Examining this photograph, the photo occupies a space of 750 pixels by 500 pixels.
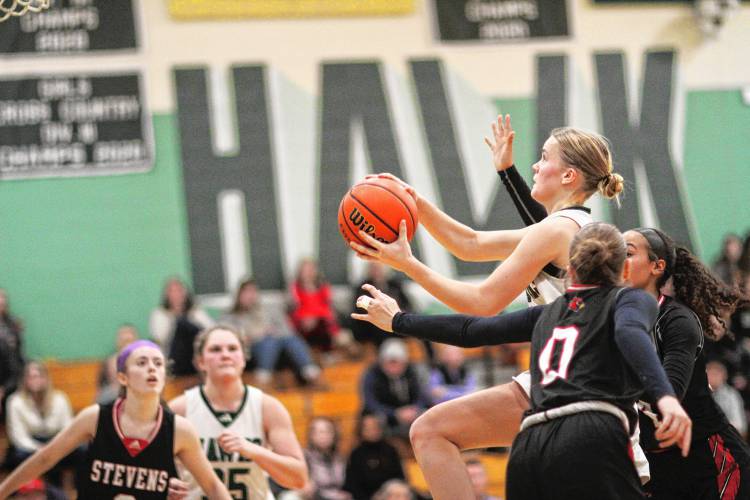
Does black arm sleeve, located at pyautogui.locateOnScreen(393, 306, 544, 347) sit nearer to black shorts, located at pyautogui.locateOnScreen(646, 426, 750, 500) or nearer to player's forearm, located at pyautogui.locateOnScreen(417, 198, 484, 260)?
player's forearm, located at pyautogui.locateOnScreen(417, 198, 484, 260)

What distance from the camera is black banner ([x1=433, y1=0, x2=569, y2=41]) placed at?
15000mm

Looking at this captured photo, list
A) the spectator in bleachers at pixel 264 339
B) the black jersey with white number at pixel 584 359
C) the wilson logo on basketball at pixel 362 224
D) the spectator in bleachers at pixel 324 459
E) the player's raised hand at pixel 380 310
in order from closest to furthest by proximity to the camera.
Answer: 1. the black jersey with white number at pixel 584 359
2. the player's raised hand at pixel 380 310
3. the wilson logo on basketball at pixel 362 224
4. the spectator in bleachers at pixel 324 459
5. the spectator in bleachers at pixel 264 339

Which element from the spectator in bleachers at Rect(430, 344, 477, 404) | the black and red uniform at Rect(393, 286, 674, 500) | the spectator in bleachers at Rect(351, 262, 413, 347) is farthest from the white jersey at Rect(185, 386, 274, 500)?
the spectator in bleachers at Rect(351, 262, 413, 347)

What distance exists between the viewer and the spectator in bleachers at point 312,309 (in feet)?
43.8

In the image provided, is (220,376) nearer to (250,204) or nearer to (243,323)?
(243,323)

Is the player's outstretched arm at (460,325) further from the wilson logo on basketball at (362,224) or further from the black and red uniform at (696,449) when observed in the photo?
the black and red uniform at (696,449)

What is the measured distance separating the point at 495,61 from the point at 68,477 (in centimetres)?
764

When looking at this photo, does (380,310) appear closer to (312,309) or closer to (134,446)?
(134,446)

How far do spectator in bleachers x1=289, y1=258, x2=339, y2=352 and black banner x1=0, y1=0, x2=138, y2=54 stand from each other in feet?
11.7

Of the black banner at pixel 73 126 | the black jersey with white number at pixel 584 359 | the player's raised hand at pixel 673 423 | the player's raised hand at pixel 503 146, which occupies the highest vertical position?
the black banner at pixel 73 126

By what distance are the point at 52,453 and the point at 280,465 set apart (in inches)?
47.0

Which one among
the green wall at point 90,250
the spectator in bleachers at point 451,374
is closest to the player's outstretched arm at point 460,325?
the spectator in bleachers at point 451,374

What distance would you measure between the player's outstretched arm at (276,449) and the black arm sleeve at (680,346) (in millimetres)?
2194

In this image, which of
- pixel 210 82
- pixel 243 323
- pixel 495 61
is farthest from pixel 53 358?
pixel 495 61
